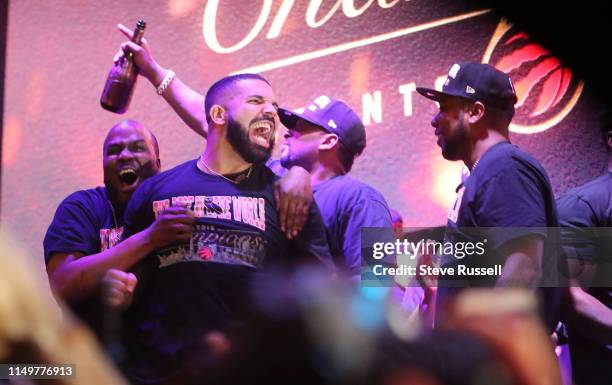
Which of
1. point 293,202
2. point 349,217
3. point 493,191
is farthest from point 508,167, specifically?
point 293,202

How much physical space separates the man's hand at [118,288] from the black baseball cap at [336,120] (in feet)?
1.98

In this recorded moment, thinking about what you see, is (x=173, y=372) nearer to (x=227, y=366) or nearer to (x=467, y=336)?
(x=227, y=366)

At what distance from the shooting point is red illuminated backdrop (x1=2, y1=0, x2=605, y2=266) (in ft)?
7.86

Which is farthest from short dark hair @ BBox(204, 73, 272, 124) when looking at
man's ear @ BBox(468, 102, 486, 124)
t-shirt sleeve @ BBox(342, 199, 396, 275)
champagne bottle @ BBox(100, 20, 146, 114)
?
man's ear @ BBox(468, 102, 486, 124)

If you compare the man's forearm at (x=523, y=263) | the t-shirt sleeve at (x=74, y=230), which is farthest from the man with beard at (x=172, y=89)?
the man's forearm at (x=523, y=263)

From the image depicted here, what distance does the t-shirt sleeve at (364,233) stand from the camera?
86.2 inches

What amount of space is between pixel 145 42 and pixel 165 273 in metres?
0.70

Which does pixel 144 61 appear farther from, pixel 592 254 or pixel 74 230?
pixel 592 254

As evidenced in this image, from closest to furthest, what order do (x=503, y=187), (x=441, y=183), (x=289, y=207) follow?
1. (x=503, y=187)
2. (x=289, y=207)
3. (x=441, y=183)

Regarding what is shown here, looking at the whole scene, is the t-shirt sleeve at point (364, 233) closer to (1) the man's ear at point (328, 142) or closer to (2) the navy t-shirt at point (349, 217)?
(2) the navy t-shirt at point (349, 217)

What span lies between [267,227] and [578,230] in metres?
0.82

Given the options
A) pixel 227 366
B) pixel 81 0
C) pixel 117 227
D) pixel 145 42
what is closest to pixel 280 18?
pixel 145 42

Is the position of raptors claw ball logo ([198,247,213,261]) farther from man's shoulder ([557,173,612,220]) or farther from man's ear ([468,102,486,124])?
man's shoulder ([557,173,612,220])

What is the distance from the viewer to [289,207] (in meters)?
2.19
